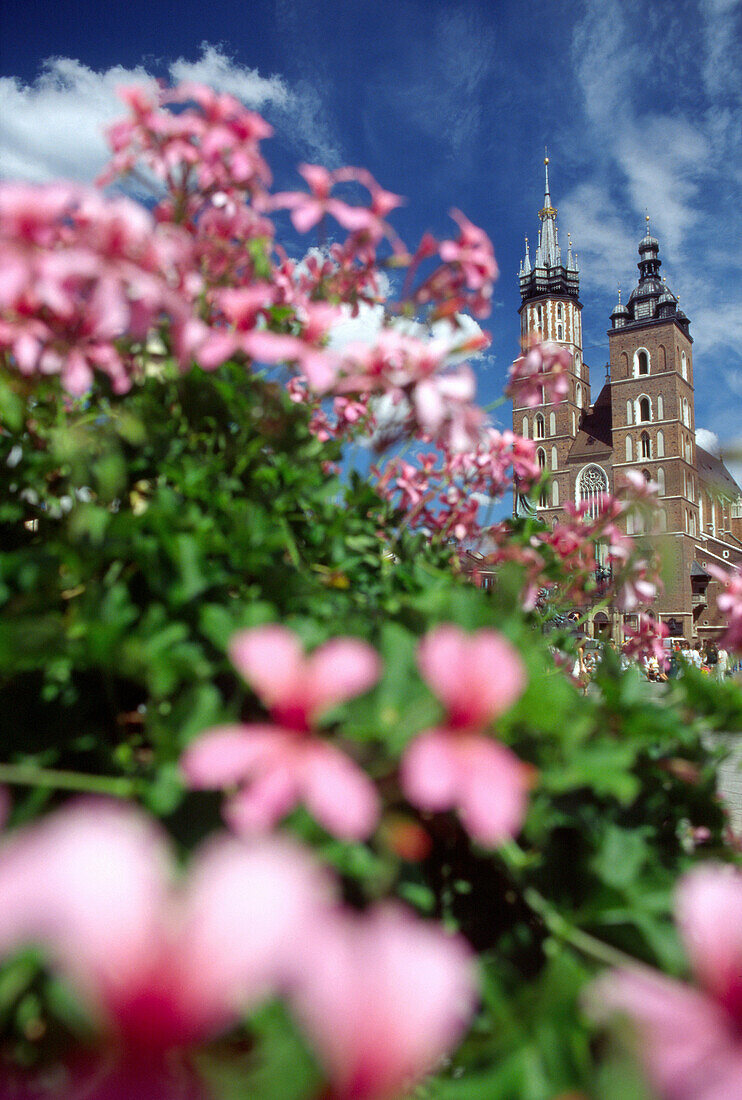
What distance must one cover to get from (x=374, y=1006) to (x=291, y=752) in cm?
15

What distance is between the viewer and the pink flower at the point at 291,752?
35 cm

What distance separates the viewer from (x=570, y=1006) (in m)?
0.39

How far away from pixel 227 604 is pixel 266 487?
0.28 m

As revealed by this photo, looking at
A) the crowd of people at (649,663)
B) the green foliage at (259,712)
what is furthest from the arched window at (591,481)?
the green foliage at (259,712)

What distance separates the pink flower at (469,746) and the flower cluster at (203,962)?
0.09 metres

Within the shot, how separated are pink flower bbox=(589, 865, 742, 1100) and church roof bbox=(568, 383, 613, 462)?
139 ft

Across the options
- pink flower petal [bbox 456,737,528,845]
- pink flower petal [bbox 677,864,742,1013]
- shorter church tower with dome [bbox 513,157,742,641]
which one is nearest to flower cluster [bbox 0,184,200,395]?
pink flower petal [bbox 456,737,528,845]

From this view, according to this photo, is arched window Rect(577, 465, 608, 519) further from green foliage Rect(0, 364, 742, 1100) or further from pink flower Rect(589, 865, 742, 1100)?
pink flower Rect(589, 865, 742, 1100)

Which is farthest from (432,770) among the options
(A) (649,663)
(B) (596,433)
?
(B) (596,433)

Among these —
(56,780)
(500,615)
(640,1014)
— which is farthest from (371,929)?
(500,615)

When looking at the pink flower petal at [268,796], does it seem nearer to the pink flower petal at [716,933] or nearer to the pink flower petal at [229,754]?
the pink flower petal at [229,754]

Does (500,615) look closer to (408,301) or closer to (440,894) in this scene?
(440,894)

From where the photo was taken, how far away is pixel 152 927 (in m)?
0.27

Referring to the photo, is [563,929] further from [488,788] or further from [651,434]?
[651,434]
